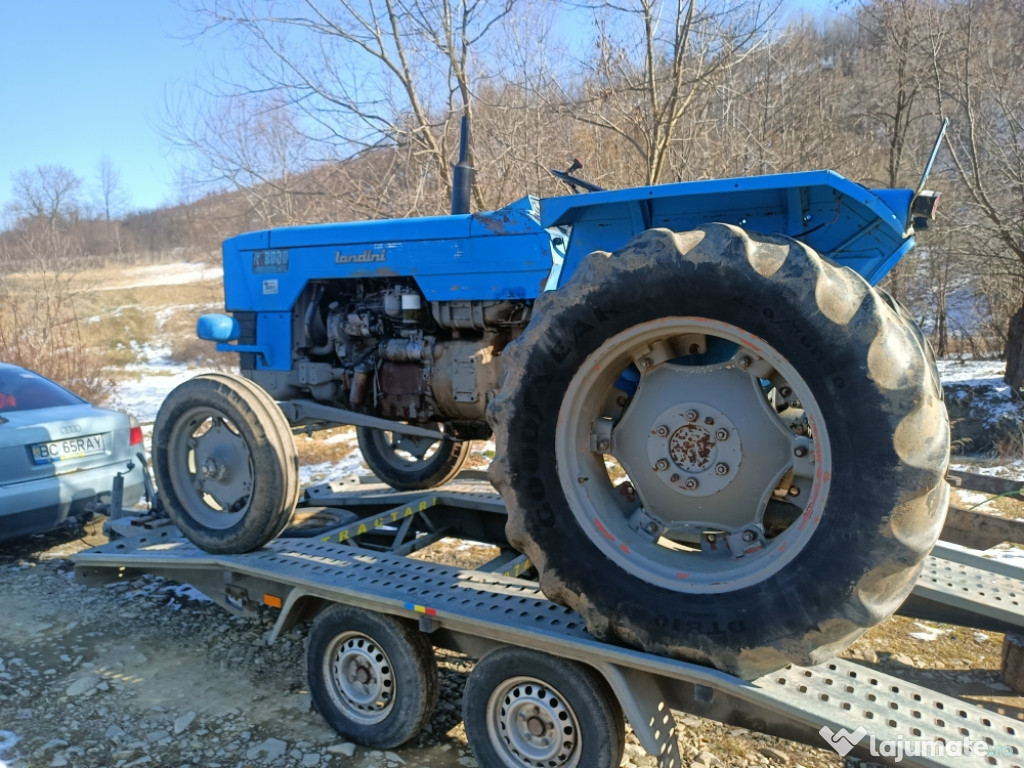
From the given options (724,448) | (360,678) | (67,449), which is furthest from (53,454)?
(724,448)

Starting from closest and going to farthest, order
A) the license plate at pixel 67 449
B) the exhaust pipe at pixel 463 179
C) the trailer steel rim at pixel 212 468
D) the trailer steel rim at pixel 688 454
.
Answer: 1. the trailer steel rim at pixel 688 454
2. the trailer steel rim at pixel 212 468
3. the exhaust pipe at pixel 463 179
4. the license plate at pixel 67 449

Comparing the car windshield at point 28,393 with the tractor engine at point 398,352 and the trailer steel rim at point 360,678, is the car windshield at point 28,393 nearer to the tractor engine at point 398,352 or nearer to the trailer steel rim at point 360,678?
the tractor engine at point 398,352

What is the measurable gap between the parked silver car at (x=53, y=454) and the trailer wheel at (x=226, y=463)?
5.41 feet

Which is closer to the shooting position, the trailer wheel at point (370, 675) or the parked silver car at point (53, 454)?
the trailer wheel at point (370, 675)

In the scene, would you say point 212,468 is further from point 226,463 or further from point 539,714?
point 539,714

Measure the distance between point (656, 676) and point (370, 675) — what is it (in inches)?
52.3

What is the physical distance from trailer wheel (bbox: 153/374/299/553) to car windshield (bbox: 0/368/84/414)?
2360mm

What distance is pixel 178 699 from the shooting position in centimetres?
364

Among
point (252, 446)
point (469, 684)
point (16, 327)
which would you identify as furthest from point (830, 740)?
point (16, 327)

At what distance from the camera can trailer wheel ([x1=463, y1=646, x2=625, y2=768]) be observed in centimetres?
270

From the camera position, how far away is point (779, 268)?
7.73 ft

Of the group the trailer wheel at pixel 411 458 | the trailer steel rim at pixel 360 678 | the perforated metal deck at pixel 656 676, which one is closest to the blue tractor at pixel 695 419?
the perforated metal deck at pixel 656 676

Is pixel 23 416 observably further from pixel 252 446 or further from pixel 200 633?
pixel 252 446

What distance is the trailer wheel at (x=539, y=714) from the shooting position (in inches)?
106
